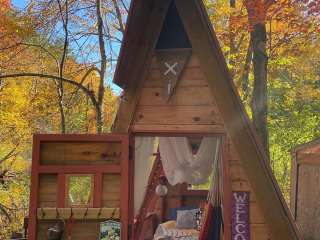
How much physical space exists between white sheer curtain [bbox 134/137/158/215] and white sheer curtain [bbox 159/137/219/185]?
19.6 inches

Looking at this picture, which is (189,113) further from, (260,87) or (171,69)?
(260,87)

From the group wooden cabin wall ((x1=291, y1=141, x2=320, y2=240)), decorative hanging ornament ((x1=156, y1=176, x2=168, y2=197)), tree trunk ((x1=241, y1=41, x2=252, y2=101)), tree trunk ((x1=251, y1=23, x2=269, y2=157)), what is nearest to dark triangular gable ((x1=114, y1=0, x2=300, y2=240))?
wooden cabin wall ((x1=291, y1=141, x2=320, y2=240))

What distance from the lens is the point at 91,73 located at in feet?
49.5

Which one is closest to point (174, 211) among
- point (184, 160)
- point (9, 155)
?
point (184, 160)

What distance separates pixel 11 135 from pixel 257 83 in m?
10.3

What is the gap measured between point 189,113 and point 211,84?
17.8 inches

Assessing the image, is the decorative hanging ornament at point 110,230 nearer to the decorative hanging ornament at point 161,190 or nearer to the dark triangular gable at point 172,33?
the dark triangular gable at point 172,33

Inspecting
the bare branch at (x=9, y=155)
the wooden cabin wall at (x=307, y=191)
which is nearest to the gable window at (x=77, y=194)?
the wooden cabin wall at (x=307, y=191)

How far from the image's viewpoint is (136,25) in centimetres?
501

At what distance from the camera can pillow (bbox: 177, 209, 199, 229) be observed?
323 inches

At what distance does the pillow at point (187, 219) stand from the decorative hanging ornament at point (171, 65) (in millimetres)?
4100

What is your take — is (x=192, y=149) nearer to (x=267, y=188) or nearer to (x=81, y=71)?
(x=267, y=188)

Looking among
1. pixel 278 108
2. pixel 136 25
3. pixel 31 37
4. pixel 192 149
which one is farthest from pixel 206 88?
pixel 278 108

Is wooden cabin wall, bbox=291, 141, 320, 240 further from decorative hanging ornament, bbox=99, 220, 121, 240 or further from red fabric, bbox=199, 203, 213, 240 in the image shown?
decorative hanging ornament, bbox=99, 220, 121, 240
